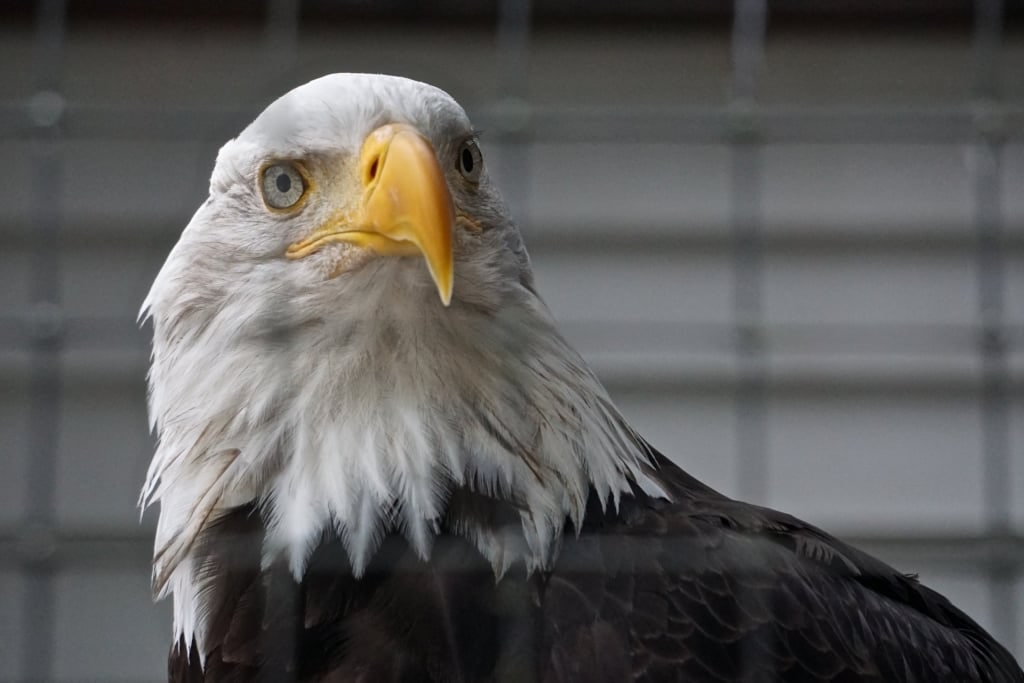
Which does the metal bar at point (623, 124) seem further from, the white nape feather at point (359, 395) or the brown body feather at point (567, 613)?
the brown body feather at point (567, 613)

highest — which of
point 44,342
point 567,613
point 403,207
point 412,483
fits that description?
point 403,207

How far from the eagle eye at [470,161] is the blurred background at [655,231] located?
3.45ft

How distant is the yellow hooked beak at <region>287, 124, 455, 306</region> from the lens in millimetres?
1185

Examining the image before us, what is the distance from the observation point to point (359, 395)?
1332mm

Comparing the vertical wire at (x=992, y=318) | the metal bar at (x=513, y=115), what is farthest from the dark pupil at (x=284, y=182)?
the vertical wire at (x=992, y=318)

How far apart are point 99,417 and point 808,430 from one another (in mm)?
1539

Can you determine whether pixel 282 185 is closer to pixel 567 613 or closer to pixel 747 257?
pixel 567 613

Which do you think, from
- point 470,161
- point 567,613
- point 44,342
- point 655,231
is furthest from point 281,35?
point 567,613

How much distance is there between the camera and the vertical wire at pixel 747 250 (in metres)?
1.46

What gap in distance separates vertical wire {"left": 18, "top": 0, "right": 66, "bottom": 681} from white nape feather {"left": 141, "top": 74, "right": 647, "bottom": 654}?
279 mm

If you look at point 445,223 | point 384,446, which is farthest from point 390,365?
point 445,223

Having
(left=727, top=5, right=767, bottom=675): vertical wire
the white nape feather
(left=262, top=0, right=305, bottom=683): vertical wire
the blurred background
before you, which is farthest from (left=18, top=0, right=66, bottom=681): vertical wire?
(left=727, top=5, right=767, bottom=675): vertical wire

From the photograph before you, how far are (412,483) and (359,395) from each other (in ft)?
0.37

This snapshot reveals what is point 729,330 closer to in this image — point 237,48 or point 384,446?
point 384,446
